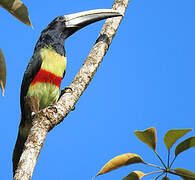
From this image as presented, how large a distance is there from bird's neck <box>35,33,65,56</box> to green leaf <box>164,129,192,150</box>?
3.66m

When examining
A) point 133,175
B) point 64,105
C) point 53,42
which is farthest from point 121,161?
point 53,42

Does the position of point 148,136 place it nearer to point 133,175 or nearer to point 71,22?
point 133,175

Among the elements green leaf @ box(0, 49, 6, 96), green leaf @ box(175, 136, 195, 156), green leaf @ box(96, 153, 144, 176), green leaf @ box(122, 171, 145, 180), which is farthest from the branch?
green leaf @ box(175, 136, 195, 156)

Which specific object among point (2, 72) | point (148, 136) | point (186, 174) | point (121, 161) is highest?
point (2, 72)

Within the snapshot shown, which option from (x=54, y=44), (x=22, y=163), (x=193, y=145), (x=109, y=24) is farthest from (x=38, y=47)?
(x=193, y=145)

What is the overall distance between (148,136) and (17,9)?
2384 millimetres

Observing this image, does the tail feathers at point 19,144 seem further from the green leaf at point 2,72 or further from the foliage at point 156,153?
the foliage at point 156,153

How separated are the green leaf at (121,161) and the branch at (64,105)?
2.68 feet

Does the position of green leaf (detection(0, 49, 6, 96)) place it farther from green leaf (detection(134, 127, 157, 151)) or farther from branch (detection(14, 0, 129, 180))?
green leaf (detection(134, 127, 157, 151))

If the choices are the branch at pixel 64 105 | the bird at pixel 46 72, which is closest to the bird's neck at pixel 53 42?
the bird at pixel 46 72

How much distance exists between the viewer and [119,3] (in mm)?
6062

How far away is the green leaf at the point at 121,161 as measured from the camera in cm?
343

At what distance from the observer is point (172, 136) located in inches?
130

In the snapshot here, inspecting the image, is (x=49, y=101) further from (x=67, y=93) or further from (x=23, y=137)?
(x=67, y=93)
